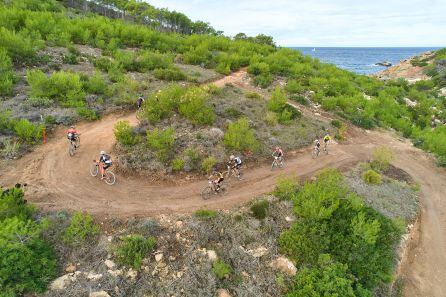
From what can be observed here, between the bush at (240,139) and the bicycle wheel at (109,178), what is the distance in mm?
7999

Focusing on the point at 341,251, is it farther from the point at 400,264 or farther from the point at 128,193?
the point at 128,193

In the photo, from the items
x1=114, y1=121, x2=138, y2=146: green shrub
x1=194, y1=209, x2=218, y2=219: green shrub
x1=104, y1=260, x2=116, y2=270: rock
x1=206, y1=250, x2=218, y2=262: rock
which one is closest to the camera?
x1=104, y1=260, x2=116, y2=270: rock

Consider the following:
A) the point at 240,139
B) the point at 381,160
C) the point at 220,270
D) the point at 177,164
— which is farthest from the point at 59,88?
the point at 381,160

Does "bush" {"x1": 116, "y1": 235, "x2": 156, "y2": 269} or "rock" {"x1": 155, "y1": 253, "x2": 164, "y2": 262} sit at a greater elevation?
"bush" {"x1": 116, "y1": 235, "x2": 156, "y2": 269}

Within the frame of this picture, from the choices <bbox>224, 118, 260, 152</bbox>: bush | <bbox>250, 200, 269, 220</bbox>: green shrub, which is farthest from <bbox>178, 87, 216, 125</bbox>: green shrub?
<bbox>250, 200, 269, 220</bbox>: green shrub

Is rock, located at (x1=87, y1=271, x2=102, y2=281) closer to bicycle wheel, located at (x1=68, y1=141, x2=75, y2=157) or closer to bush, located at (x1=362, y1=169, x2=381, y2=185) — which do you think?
bicycle wheel, located at (x1=68, y1=141, x2=75, y2=157)

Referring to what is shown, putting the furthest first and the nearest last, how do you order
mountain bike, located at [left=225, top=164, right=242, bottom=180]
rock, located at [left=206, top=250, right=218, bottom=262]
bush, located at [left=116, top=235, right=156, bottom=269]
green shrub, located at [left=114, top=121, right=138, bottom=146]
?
green shrub, located at [left=114, top=121, right=138, bottom=146] < mountain bike, located at [left=225, top=164, right=242, bottom=180] < rock, located at [left=206, top=250, right=218, bottom=262] < bush, located at [left=116, top=235, right=156, bottom=269]

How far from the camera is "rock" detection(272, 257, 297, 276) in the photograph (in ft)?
46.5

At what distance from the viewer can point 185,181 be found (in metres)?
19.5

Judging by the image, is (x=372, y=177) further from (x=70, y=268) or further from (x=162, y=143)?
(x=70, y=268)

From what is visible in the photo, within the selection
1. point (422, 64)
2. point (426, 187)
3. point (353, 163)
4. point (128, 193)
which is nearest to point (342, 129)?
point (353, 163)

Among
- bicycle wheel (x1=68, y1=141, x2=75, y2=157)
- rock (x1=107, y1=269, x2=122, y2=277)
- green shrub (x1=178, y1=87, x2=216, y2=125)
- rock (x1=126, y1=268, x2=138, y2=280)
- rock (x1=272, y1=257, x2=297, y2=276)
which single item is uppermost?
green shrub (x1=178, y1=87, x2=216, y2=125)

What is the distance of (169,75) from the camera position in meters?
34.9

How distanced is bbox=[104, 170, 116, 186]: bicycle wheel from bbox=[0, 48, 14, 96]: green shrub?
13.7 metres
